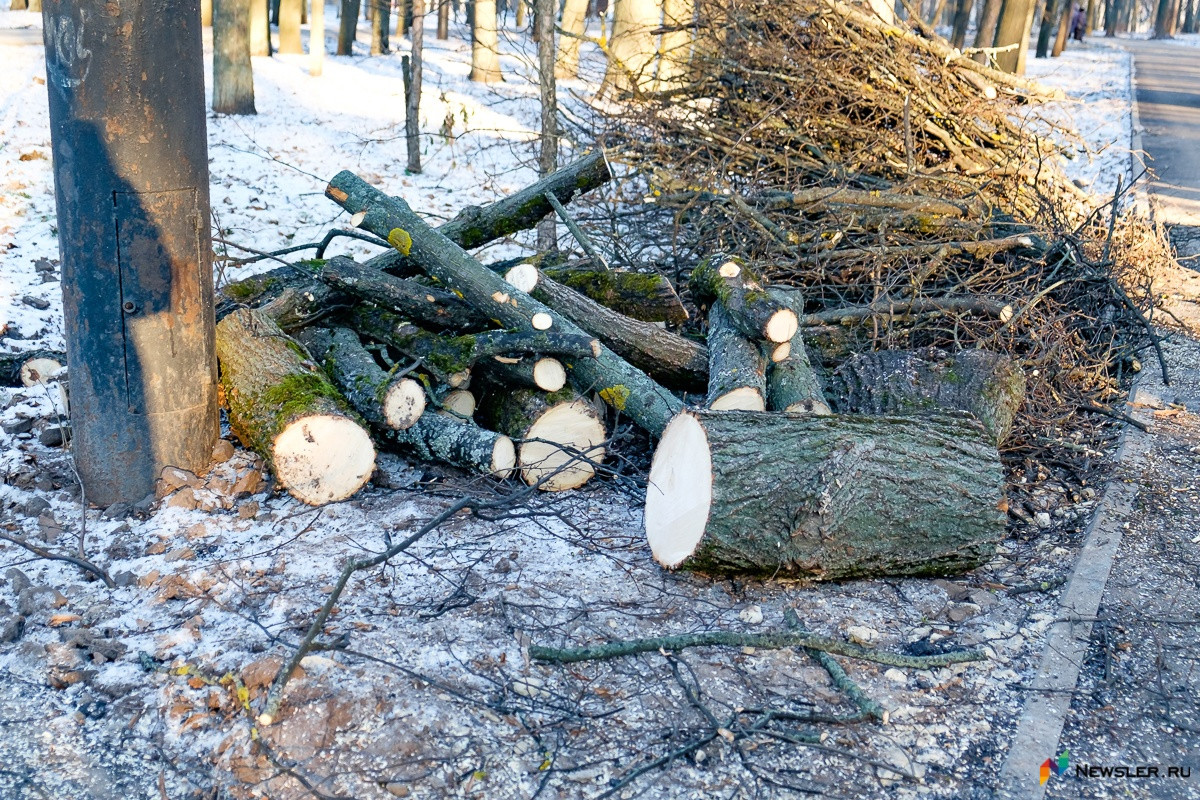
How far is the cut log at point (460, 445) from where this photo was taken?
4.59m

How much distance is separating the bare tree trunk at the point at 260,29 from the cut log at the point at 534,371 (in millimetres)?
16929

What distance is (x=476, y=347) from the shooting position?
472 centimetres

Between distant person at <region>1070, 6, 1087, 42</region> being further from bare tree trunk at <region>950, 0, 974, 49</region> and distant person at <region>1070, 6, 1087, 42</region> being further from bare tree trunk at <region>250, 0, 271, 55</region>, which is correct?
bare tree trunk at <region>250, 0, 271, 55</region>

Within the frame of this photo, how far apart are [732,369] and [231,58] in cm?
1137

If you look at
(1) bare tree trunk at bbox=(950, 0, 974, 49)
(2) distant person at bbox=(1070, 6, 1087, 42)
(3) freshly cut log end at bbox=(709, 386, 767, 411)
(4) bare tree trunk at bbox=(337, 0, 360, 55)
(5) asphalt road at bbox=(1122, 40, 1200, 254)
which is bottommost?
(3) freshly cut log end at bbox=(709, 386, 767, 411)

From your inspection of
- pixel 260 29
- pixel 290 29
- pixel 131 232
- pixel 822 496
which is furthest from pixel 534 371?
pixel 290 29

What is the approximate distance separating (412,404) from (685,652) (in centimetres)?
194

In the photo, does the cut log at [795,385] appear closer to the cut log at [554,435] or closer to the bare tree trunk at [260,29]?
the cut log at [554,435]

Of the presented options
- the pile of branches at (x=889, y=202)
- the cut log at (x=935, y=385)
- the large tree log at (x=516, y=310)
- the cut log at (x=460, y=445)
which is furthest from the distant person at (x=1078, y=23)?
the cut log at (x=460, y=445)

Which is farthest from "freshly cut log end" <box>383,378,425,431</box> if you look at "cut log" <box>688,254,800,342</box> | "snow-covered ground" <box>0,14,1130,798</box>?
"cut log" <box>688,254,800,342</box>

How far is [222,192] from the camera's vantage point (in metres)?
9.58

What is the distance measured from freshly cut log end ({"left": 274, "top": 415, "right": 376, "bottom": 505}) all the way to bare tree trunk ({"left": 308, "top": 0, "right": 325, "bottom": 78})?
593 inches

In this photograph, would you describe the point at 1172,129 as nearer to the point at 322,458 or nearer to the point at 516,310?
the point at 516,310

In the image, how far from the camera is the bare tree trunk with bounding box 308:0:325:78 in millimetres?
17422
